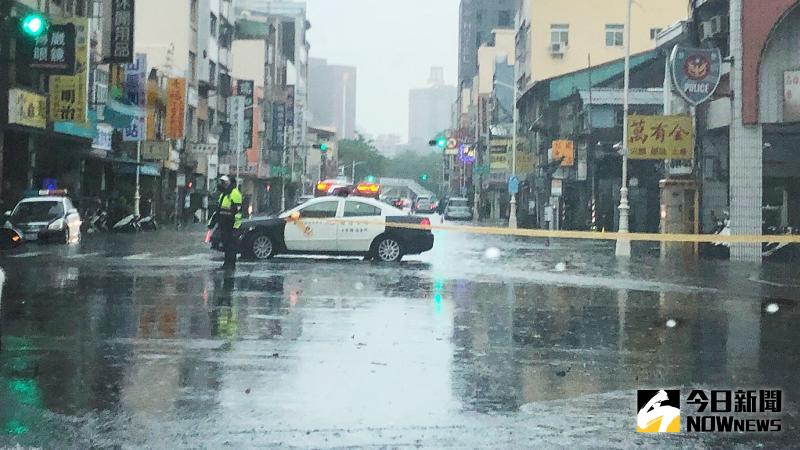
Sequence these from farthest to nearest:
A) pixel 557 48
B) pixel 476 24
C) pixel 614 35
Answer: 1. pixel 476 24
2. pixel 614 35
3. pixel 557 48

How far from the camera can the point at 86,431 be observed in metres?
7.02

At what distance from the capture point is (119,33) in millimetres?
45062

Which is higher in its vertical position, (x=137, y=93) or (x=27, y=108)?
(x=137, y=93)

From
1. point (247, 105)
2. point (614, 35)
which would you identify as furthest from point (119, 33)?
point (614, 35)

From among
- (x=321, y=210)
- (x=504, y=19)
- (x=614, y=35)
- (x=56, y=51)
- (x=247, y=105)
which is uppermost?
(x=504, y=19)

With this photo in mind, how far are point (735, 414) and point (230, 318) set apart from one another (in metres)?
7.24

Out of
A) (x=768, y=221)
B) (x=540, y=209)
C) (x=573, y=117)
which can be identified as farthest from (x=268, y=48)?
(x=768, y=221)

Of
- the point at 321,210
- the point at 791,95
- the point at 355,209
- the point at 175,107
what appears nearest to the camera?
the point at 321,210

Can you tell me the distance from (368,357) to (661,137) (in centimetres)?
2463

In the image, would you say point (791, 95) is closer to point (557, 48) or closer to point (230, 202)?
point (230, 202)

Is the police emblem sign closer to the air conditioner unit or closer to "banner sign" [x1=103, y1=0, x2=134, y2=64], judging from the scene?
"banner sign" [x1=103, y1=0, x2=134, y2=64]

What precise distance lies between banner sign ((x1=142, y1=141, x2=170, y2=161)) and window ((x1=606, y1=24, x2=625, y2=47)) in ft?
110

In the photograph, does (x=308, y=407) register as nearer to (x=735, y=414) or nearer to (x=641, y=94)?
(x=735, y=414)

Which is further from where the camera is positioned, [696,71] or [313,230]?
[696,71]
